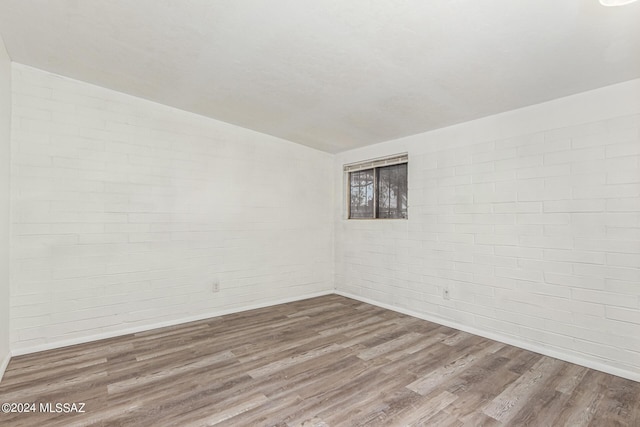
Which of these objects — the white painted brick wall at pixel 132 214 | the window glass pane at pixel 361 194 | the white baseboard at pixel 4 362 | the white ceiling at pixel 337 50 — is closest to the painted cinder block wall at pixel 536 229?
the white ceiling at pixel 337 50

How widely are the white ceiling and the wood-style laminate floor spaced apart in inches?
99.7

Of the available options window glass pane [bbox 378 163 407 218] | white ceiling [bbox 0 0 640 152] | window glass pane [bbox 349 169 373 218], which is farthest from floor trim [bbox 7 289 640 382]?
white ceiling [bbox 0 0 640 152]

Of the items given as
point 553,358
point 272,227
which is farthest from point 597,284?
point 272,227

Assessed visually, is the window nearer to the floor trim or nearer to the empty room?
the empty room

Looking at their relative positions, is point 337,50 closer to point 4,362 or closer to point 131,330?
point 131,330

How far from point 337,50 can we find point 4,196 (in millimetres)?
3047

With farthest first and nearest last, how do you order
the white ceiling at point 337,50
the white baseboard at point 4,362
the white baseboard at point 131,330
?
the white baseboard at point 131,330
the white baseboard at point 4,362
the white ceiling at point 337,50

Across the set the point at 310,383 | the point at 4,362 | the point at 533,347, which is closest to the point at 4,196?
the point at 4,362

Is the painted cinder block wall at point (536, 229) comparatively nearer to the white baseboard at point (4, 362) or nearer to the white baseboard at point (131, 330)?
the white baseboard at point (131, 330)

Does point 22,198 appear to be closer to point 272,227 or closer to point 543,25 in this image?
point 272,227

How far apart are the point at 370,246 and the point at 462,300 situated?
5.19ft

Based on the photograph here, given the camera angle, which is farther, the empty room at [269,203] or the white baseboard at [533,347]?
the white baseboard at [533,347]

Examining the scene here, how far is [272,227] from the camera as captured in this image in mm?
4668

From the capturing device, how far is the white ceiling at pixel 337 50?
1918mm
